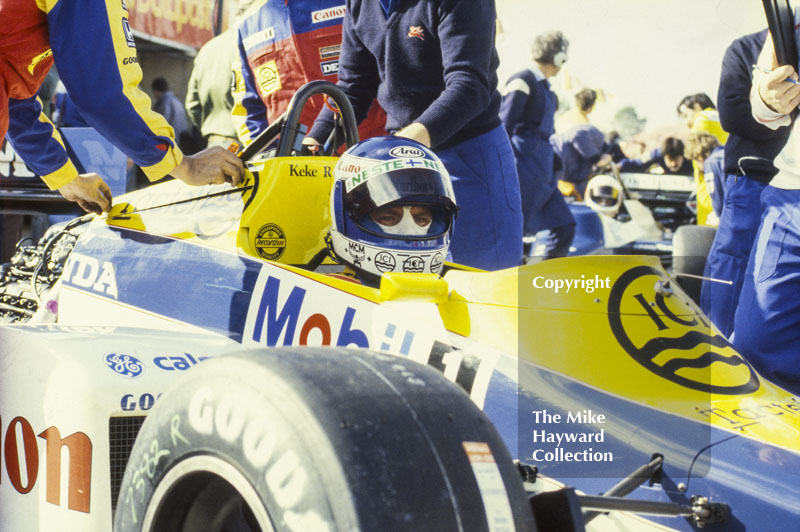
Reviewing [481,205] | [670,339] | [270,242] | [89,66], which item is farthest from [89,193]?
[670,339]

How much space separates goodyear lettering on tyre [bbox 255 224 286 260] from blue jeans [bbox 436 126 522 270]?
121 centimetres

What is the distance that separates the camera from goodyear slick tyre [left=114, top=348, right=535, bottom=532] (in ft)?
3.94

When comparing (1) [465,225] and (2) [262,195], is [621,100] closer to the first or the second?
(1) [465,225]

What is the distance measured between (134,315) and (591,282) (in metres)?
1.67

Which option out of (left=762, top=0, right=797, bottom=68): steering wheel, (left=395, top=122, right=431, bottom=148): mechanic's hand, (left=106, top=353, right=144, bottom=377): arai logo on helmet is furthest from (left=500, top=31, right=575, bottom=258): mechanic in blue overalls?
(left=106, top=353, right=144, bottom=377): arai logo on helmet

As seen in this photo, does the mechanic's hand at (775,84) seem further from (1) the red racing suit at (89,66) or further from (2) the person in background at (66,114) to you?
(2) the person in background at (66,114)

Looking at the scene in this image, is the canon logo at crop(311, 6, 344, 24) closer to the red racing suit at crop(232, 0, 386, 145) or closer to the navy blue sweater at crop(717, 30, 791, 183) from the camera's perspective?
the red racing suit at crop(232, 0, 386, 145)

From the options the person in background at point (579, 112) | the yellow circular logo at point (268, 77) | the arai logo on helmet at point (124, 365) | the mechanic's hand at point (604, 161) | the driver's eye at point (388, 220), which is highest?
the yellow circular logo at point (268, 77)

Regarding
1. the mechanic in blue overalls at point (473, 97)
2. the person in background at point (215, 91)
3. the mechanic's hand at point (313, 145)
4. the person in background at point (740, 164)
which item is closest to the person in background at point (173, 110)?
the person in background at point (215, 91)

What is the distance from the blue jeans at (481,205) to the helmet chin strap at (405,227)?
125cm

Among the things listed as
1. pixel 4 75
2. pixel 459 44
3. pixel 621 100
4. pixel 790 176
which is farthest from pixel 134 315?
pixel 621 100

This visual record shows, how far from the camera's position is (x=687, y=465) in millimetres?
1762

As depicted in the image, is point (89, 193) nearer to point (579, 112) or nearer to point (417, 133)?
point (417, 133)

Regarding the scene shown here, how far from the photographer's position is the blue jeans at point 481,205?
13.7 ft
